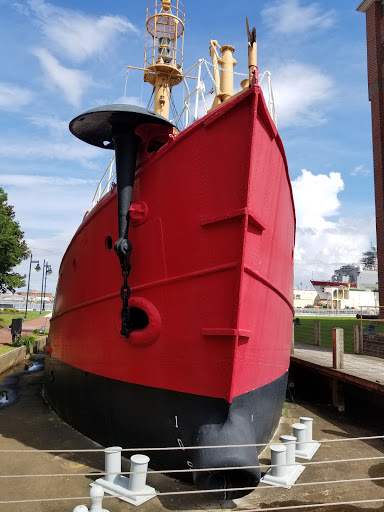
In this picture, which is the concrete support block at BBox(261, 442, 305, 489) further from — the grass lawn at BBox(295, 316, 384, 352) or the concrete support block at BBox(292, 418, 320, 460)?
the grass lawn at BBox(295, 316, 384, 352)

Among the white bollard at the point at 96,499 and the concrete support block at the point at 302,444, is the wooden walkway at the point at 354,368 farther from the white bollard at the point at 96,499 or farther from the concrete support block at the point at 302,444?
the white bollard at the point at 96,499

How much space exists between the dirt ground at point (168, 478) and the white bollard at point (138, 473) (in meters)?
0.19

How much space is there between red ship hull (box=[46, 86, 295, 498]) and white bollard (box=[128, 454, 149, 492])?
42 centimetres

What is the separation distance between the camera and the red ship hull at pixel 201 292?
4.33m

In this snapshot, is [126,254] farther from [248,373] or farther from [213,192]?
[248,373]

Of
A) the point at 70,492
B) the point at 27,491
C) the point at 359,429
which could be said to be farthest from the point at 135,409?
the point at 359,429

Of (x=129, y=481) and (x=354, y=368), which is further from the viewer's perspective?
(x=354, y=368)

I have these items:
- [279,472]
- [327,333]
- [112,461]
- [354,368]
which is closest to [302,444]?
[279,472]

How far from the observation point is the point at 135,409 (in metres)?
5.16

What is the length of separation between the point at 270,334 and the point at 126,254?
2.42 meters

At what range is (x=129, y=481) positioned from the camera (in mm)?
4500

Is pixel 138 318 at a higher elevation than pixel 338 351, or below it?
higher

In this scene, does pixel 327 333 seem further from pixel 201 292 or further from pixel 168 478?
pixel 201 292

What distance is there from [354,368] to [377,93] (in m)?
12.4
